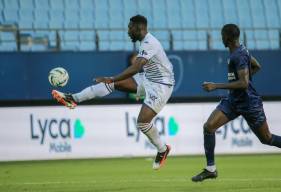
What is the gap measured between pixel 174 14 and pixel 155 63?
1131cm

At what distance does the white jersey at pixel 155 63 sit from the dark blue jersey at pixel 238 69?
120 centimetres

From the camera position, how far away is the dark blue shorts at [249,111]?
10438mm

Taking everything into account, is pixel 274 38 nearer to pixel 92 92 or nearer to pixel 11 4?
pixel 11 4

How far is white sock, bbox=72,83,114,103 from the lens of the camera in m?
11.3

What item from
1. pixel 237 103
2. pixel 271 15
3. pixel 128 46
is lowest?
pixel 237 103

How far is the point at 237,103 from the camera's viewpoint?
1050cm

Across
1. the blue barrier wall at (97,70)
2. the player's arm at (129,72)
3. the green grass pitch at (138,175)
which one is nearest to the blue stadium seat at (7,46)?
the blue barrier wall at (97,70)

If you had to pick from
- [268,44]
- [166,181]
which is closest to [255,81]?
[268,44]

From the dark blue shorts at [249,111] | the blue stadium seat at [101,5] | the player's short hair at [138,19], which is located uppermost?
the blue stadium seat at [101,5]

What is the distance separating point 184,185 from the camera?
11.1 metres

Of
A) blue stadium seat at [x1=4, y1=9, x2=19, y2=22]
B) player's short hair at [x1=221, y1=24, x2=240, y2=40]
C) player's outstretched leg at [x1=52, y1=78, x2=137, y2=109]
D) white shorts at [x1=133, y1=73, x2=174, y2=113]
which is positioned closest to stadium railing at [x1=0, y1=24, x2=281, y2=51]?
blue stadium seat at [x1=4, y1=9, x2=19, y2=22]

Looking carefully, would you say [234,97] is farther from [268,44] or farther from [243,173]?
[268,44]

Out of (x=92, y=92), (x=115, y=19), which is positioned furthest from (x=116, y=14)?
(x=92, y=92)

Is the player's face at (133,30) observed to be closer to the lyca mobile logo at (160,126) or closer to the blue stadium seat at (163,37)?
the lyca mobile logo at (160,126)
